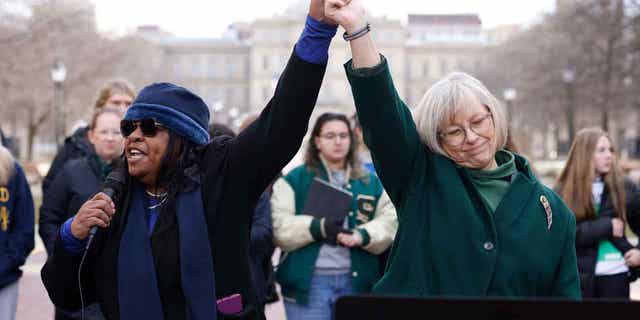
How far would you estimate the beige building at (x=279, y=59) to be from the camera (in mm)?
93688

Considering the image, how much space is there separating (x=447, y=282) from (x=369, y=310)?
1.08 metres

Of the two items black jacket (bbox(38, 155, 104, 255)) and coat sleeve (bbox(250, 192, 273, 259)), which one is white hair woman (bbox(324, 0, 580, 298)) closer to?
coat sleeve (bbox(250, 192, 273, 259))

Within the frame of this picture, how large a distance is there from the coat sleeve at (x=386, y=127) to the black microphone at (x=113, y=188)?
84 centimetres

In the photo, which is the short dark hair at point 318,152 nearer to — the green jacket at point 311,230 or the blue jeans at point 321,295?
the green jacket at point 311,230

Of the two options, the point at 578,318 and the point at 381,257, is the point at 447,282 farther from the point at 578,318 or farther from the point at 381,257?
the point at 381,257

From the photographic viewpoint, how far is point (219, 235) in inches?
99.7

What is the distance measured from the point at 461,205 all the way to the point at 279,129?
2.04ft

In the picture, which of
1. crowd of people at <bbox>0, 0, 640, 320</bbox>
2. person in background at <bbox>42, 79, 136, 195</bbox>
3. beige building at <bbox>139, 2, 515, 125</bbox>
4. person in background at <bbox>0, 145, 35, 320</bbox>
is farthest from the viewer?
beige building at <bbox>139, 2, 515, 125</bbox>

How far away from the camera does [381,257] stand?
4.89m

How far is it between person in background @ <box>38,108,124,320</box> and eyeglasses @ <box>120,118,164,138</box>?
1.72m

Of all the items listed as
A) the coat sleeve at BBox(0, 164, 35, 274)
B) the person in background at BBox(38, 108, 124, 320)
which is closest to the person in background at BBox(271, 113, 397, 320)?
the person in background at BBox(38, 108, 124, 320)

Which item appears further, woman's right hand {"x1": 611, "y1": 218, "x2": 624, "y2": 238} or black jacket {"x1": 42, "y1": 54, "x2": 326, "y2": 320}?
woman's right hand {"x1": 611, "y1": 218, "x2": 624, "y2": 238}

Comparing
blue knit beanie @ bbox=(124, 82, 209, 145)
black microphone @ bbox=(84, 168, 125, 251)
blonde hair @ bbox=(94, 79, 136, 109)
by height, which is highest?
blue knit beanie @ bbox=(124, 82, 209, 145)

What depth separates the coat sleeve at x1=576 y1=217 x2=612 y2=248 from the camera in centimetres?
507
